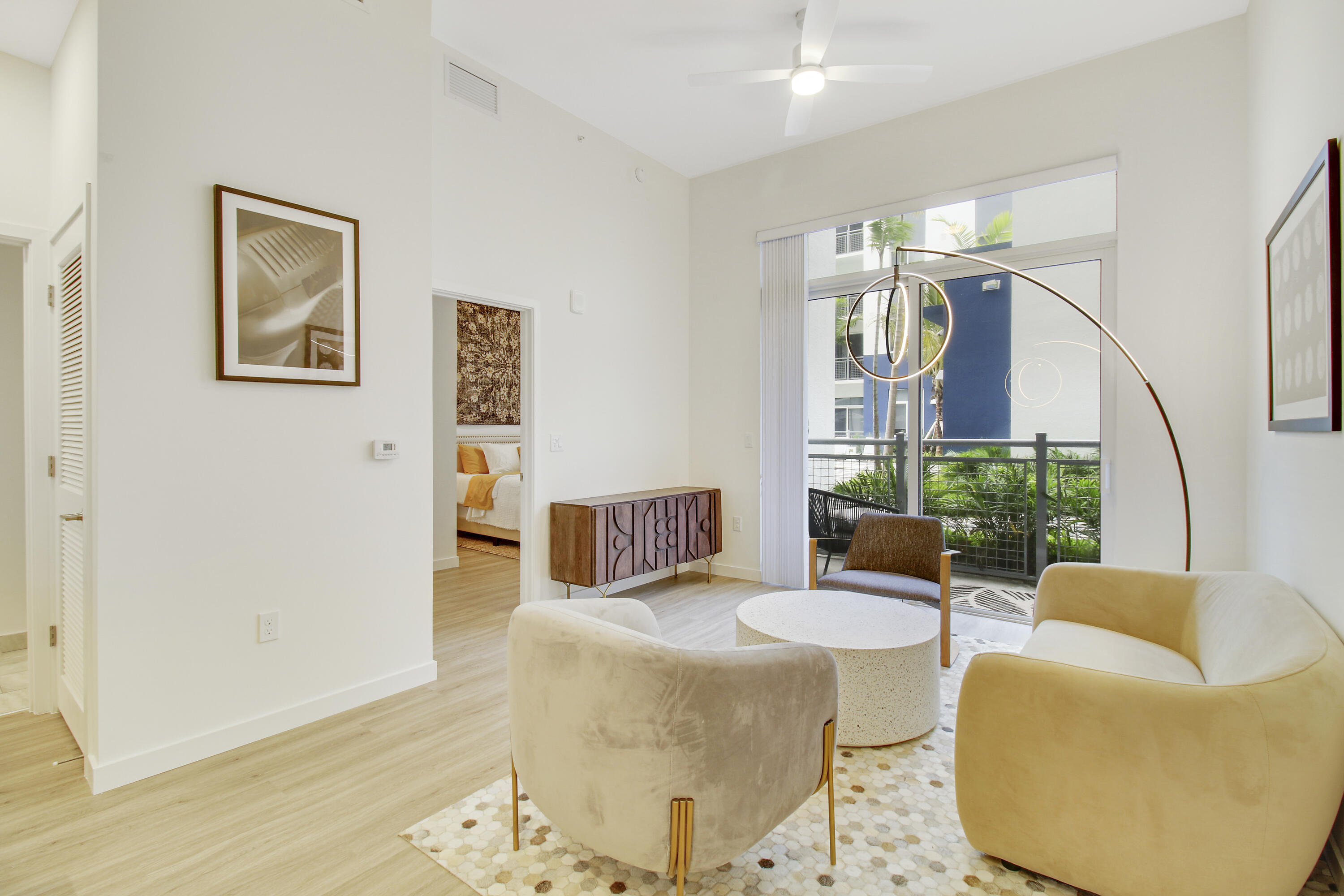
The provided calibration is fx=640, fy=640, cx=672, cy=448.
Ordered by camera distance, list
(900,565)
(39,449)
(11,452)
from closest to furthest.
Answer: (39,449) < (11,452) < (900,565)

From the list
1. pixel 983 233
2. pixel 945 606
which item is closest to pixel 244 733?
pixel 945 606

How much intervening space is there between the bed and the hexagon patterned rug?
3.80 m

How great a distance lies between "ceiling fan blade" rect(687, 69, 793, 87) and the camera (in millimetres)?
3129

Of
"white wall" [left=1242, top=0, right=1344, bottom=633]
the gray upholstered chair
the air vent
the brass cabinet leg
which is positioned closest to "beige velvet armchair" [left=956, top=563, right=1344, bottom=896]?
"white wall" [left=1242, top=0, right=1344, bottom=633]

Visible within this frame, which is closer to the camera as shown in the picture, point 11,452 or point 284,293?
point 284,293

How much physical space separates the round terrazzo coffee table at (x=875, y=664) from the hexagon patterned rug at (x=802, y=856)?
0.21 m

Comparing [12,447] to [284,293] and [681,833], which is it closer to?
[284,293]

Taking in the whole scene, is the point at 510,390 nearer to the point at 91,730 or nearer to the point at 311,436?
the point at 311,436

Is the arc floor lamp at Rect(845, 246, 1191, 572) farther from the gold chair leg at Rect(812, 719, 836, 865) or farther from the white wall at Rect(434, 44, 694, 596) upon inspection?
the gold chair leg at Rect(812, 719, 836, 865)

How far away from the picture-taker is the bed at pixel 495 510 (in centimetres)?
589

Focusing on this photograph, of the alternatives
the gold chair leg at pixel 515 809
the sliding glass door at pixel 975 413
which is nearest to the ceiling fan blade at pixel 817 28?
the sliding glass door at pixel 975 413

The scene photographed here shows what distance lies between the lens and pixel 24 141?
8.52 ft

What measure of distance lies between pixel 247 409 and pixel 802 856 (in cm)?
238

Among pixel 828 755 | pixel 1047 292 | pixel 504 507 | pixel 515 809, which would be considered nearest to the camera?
pixel 828 755
